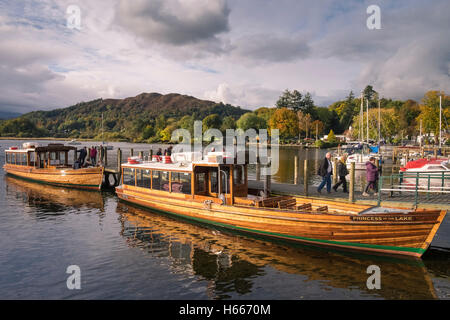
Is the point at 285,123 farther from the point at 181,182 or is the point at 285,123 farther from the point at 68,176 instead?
the point at 181,182

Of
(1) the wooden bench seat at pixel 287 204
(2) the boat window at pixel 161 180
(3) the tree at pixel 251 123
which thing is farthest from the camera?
(3) the tree at pixel 251 123

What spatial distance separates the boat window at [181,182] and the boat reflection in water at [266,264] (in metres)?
2.47

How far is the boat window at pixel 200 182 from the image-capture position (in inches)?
643

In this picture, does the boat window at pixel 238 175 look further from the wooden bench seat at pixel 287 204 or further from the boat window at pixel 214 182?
the wooden bench seat at pixel 287 204

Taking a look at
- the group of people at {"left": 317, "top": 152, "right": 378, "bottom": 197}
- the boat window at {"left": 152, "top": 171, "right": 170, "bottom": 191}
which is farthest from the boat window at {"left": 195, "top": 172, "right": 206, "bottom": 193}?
the group of people at {"left": 317, "top": 152, "right": 378, "bottom": 197}

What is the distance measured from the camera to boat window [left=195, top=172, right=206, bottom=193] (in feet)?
53.6

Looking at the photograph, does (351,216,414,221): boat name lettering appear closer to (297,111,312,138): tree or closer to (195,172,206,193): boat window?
(195,172,206,193): boat window

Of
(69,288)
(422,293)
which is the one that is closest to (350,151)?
(422,293)

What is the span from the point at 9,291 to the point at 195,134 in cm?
11881

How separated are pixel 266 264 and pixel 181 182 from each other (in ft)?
25.6

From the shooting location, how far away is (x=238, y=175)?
15.9 m

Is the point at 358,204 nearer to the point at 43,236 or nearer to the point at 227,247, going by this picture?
the point at 227,247

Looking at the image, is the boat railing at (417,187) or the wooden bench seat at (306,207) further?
the wooden bench seat at (306,207)

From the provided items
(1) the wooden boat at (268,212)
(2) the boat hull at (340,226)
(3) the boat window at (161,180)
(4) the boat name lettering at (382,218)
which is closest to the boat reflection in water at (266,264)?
(2) the boat hull at (340,226)
